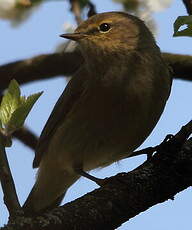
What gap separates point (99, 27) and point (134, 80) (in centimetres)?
75

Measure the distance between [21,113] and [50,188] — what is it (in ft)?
7.52

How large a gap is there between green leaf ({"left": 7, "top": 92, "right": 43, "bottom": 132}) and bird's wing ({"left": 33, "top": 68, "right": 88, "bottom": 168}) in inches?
73.2

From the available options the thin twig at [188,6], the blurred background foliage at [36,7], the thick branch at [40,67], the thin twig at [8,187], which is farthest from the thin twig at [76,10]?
the thin twig at [8,187]

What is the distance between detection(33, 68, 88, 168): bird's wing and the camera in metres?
5.22

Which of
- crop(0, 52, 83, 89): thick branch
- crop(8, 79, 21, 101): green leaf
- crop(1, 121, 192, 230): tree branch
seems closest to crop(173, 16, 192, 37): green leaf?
crop(1, 121, 192, 230): tree branch

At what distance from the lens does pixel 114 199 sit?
132 inches

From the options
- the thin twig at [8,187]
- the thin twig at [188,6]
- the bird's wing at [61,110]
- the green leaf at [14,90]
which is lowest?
the bird's wing at [61,110]

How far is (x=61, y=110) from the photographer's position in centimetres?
526

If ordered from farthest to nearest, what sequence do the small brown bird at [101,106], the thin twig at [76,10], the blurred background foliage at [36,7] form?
1. the blurred background foliage at [36,7]
2. the thin twig at [76,10]
3. the small brown bird at [101,106]

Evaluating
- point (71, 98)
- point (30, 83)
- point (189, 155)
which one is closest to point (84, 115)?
point (71, 98)

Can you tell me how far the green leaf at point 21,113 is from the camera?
128 inches

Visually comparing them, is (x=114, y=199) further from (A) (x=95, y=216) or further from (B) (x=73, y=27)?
(B) (x=73, y=27)

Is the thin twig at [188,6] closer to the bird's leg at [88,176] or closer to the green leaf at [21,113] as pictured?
the bird's leg at [88,176]

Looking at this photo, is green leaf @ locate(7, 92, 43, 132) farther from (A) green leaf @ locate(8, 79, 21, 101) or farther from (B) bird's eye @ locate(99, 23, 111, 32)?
(B) bird's eye @ locate(99, 23, 111, 32)
